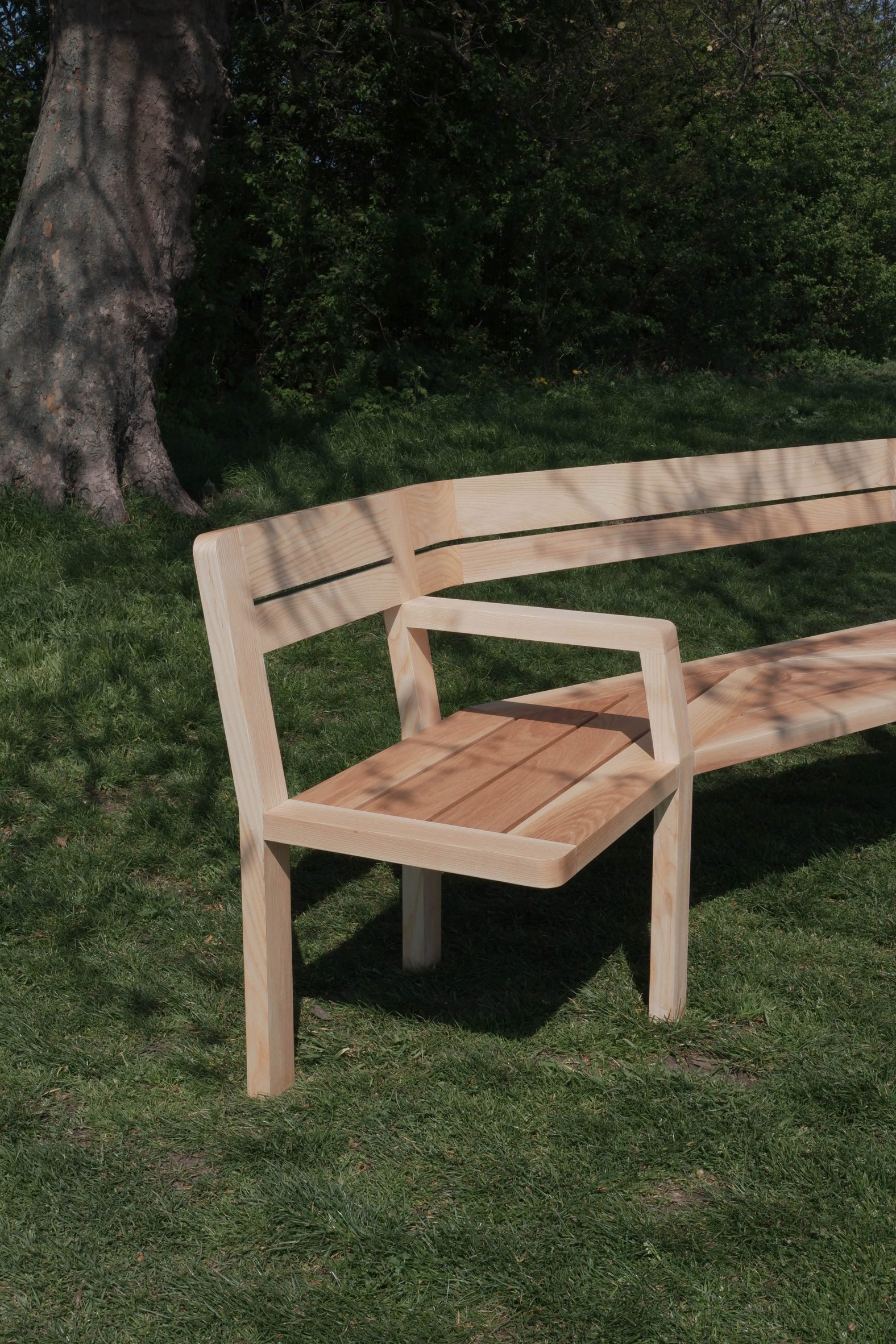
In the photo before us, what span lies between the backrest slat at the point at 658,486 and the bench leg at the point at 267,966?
1195 mm

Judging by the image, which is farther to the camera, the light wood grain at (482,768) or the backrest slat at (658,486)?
the backrest slat at (658,486)

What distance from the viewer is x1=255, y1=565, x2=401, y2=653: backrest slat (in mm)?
2867

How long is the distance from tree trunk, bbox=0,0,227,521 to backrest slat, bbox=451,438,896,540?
351 centimetres

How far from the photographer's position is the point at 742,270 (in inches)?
628

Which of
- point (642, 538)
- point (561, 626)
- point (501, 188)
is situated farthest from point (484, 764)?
point (501, 188)

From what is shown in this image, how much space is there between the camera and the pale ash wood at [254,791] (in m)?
2.70

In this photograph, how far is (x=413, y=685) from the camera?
11.2 feet

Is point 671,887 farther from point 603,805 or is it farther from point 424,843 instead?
point 424,843

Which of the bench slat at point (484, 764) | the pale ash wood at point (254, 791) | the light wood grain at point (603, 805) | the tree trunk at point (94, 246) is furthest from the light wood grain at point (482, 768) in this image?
the tree trunk at point (94, 246)

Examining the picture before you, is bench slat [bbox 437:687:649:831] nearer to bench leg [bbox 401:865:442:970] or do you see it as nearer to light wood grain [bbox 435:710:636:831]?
light wood grain [bbox 435:710:636:831]

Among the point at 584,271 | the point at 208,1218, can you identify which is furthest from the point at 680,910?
the point at 584,271

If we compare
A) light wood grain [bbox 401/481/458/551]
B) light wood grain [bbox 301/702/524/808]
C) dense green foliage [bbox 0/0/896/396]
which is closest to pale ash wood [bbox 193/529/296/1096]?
light wood grain [bbox 301/702/524/808]

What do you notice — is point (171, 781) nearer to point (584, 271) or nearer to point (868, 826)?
point (868, 826)

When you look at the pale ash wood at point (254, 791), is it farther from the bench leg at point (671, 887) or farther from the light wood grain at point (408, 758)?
the bench leg at point (671, 887)
